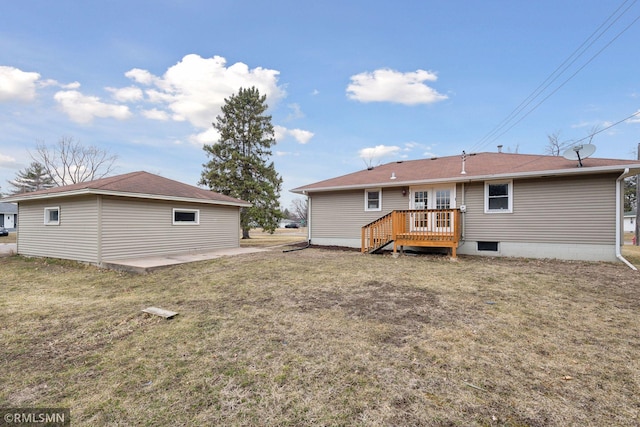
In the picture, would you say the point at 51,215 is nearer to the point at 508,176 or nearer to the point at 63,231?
the point at 63,231

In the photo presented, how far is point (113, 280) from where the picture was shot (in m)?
6.78

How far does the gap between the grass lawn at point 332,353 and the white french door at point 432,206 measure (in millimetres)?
3849

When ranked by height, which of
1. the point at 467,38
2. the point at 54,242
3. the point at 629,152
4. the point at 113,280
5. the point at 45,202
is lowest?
the point at 113,280

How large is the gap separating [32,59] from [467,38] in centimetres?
2066

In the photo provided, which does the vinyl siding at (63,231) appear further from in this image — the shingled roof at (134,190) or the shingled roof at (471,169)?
the shingled roof at (471,169)

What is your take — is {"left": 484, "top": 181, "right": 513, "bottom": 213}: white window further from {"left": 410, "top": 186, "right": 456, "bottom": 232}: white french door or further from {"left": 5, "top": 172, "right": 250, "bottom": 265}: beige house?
{"left": 5, "top": 172, "right": 250, "bottom": 265}: beige house

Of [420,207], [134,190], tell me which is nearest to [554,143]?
[420,207]

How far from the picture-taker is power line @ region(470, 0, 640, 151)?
29.8 ft

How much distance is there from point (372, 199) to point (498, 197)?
4.34 m

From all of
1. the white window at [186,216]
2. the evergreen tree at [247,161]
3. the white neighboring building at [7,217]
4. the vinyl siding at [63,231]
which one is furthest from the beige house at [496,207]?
the white neighboring building at [7,217]

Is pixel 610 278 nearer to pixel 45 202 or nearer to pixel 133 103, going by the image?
pixel 45 202

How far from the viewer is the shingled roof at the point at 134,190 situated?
841 centimetres

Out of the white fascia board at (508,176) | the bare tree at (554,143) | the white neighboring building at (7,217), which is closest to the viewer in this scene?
the white fascia board at (508,176)

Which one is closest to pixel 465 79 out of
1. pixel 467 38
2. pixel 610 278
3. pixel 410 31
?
pixel 467 38
